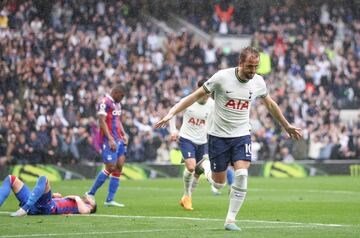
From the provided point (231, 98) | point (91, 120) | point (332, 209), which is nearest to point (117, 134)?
point (332, 209)

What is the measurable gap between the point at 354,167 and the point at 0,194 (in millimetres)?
21452

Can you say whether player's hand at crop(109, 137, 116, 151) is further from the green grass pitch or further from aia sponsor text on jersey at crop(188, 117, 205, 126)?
aia sponsor text on jersey at crop(188, 117, 205, 126)

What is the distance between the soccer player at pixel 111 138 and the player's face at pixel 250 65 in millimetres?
5332

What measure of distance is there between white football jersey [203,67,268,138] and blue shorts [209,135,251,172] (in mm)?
77

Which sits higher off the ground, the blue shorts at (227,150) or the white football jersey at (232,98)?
the white football jersey at (232,98)

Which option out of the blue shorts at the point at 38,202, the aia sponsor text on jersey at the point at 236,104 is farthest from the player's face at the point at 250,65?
the blue shorts at the point at 38,202

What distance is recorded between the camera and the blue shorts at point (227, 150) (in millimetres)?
12516

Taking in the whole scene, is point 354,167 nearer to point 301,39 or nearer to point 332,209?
point 301,39

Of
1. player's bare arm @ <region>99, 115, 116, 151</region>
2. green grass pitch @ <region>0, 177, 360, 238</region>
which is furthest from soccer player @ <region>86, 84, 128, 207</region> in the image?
green grass pitch @ <region>0, 177, 360, 238</region>

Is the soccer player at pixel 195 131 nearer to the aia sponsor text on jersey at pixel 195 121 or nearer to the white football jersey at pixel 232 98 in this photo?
the aia sponsor text on jersey at pixel 195 121

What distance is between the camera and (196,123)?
59.6 ft

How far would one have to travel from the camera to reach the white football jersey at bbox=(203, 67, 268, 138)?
1251 cm

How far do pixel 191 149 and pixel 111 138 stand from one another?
1623 millimetres

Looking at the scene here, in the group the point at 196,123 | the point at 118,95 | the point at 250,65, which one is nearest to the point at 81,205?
the point at 118,95
